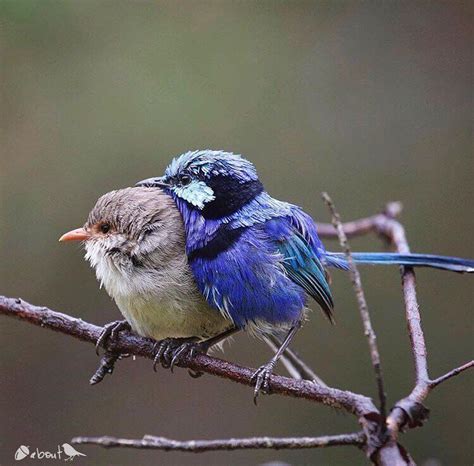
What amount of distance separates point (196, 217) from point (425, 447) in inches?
135

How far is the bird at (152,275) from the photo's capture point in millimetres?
3154

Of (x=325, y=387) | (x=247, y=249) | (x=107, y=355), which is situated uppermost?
(x=247, y=249)

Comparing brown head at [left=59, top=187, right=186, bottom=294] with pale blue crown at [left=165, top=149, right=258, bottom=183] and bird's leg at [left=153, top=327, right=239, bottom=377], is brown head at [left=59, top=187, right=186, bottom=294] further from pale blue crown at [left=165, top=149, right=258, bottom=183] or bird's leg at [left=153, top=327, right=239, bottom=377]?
bird's leg at [left=153, top=327, right=239, bottom=377]

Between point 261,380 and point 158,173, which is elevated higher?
point 158,173

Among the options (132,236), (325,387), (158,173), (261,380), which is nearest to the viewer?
(325,387)

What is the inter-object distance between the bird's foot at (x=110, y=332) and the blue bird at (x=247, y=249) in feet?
1.20

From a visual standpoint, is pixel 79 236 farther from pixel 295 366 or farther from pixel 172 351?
pixel 295 366

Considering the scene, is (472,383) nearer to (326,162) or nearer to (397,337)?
(397,337)

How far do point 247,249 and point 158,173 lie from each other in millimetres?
3281

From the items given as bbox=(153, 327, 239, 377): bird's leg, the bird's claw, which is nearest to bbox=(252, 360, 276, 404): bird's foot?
the bird's claw

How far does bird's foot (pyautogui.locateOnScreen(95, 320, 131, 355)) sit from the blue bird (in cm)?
37

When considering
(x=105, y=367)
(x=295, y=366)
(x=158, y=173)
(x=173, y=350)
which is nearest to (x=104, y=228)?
(x=173, y=350)

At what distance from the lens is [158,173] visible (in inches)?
250

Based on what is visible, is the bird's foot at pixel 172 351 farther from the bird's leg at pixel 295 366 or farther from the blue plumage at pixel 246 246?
the bird's leg at pixel 295 366
